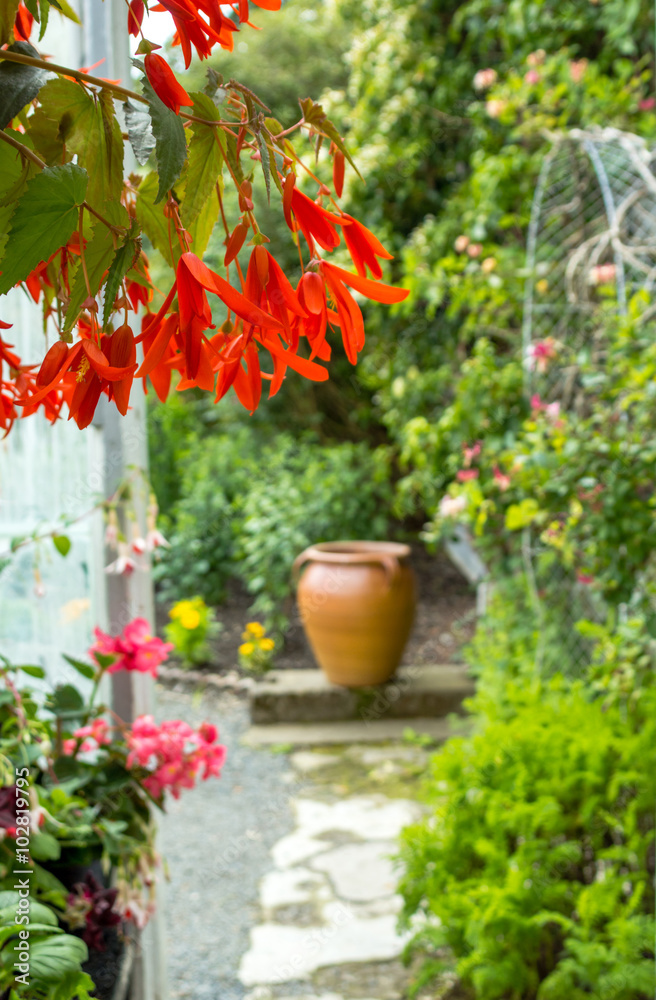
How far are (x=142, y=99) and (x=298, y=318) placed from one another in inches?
4.6

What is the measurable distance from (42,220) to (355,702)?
338cm

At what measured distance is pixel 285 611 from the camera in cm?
446

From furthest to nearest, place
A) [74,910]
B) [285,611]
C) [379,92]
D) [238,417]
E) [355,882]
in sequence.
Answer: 1. [238,417]
2. [285,611]
3. [379,92]
4. [355,882]
5. [74,910]

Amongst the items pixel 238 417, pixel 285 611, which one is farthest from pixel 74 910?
pixel 238 417

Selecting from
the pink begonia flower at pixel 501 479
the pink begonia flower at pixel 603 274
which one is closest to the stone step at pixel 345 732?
the pink begonia flower at pixel 501 479

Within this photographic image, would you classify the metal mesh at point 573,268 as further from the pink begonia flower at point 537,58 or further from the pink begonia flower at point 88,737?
the pink begonia flower at point 88,737

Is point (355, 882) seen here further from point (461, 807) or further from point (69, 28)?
point (69, 28)

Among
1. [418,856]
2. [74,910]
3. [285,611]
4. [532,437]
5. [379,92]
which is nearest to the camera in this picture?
[74,910]

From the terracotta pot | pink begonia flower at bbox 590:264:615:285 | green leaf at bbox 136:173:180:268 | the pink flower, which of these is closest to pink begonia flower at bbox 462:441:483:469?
Answer: pink begonia flower at bbox 590:264:615:285

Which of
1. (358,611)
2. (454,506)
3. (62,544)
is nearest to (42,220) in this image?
(62,544)

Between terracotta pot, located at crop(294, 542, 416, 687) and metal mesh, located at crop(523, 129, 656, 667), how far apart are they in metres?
0.70

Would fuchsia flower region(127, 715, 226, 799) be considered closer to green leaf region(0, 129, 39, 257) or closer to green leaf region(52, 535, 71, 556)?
green leaf region(52, 535, 71, 556)

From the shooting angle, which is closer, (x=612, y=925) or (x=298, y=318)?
(x=298, y=318)

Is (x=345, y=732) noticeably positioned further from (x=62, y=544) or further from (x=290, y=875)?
(x=62, y=544)
